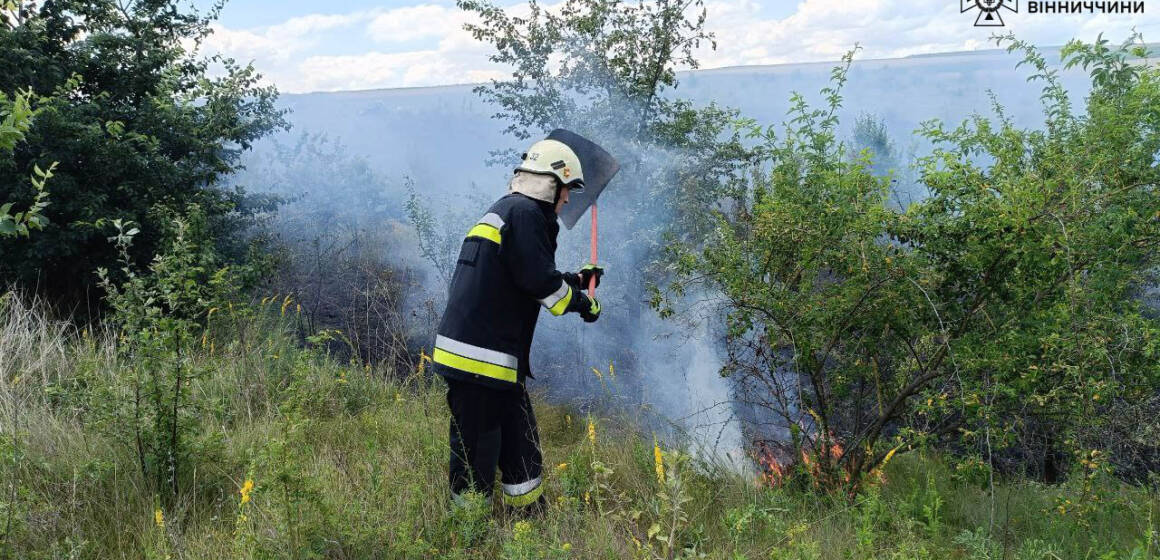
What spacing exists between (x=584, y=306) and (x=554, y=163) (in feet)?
2.29

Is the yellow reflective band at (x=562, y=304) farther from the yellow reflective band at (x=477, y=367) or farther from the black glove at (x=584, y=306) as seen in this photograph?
the yellow reflective band at (x=477, y=367)

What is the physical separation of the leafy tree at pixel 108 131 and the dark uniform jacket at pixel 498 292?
4.22 meters

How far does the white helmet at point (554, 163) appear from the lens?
338 cm

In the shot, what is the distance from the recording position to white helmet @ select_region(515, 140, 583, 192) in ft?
11.1

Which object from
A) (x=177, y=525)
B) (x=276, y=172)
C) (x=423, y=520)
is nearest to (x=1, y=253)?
(x=177, y=525)

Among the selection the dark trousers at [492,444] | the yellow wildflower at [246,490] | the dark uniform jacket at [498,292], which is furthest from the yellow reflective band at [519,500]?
the yellow wildflower at [246,490]

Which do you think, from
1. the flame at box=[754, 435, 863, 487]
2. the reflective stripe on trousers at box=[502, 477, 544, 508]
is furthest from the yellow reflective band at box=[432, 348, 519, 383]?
the flame at box=[754, 435, 863, 487]

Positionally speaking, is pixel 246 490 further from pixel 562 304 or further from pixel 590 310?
pixel 590 310

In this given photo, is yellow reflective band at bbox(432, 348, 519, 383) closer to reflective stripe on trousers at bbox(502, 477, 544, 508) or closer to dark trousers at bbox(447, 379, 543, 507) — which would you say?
dark trousers at bbox(447, 379, 543, 507)

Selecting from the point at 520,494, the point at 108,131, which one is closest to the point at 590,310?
the point at 520,494

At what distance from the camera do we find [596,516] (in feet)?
11.0

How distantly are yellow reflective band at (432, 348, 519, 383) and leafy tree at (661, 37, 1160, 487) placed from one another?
1132 millimetres

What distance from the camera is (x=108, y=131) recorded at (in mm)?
6211

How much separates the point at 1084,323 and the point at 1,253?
25.8 ft
